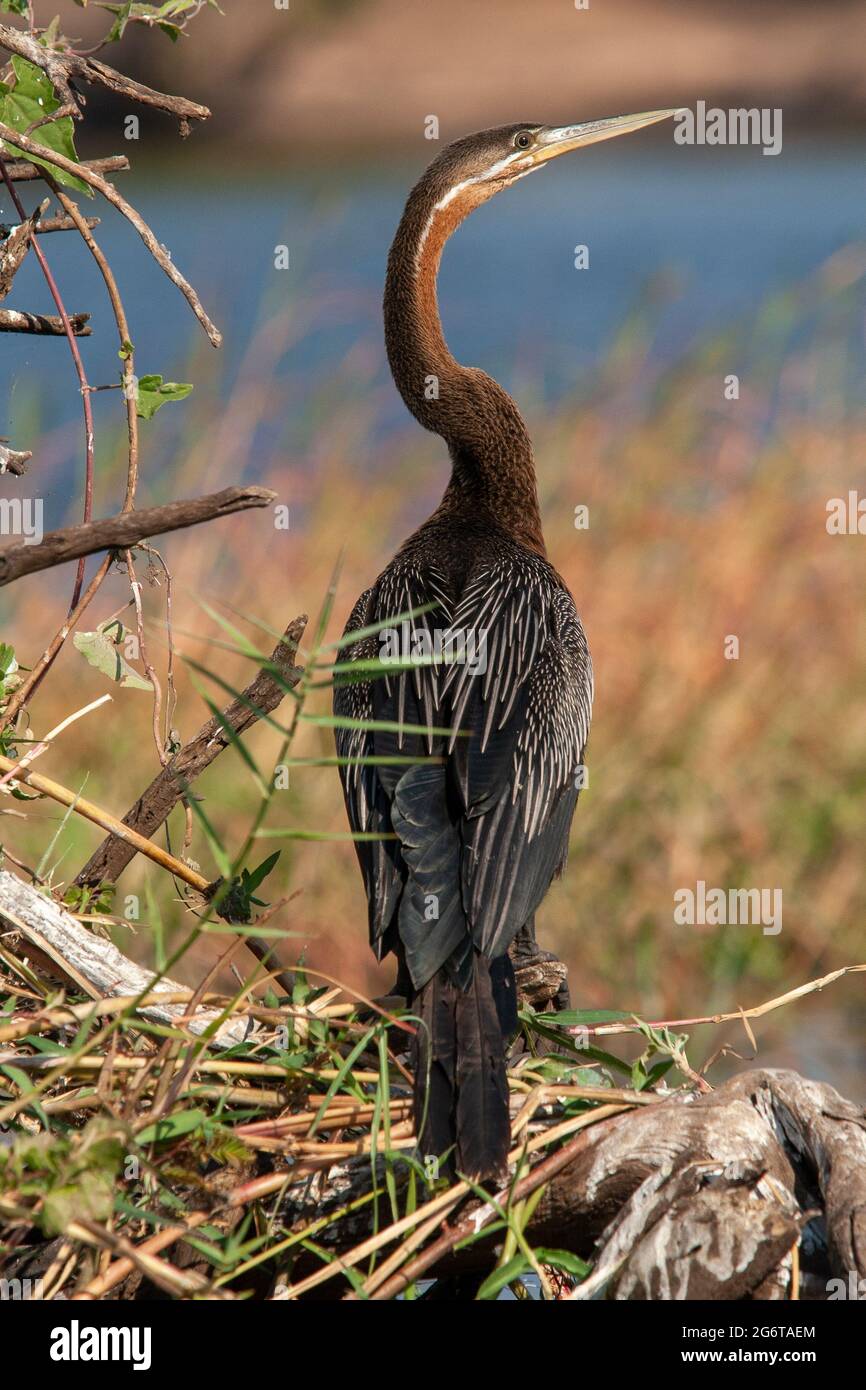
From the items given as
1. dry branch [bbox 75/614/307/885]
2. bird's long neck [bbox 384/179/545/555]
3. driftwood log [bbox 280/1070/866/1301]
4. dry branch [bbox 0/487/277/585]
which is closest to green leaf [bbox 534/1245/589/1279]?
driftwood log [bbox 280/1070/866/1301]

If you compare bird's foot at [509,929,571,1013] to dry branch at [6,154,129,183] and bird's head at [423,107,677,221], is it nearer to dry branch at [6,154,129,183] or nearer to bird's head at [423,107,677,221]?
dry branch at [6,154,129,183]

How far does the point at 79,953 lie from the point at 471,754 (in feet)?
2.38

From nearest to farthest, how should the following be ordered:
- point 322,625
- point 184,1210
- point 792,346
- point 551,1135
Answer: point 322,625
point 184,1210
point 551,1135
point 792,346

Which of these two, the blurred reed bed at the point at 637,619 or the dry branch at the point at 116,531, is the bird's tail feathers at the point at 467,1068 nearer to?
the dry branch at the point at 116,531

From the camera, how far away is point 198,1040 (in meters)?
1.65

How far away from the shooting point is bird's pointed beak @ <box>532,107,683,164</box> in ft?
11.8

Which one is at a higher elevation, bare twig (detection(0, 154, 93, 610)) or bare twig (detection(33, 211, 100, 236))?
bare twig (detection(33, 211, 100, 236))

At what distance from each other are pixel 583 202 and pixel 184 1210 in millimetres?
12292

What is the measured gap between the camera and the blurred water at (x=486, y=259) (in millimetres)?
6297

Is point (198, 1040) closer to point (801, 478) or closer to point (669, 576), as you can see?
point (669, 576)

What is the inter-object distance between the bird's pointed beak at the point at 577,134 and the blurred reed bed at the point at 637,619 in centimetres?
184

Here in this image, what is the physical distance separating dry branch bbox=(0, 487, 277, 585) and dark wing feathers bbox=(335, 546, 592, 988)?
452 millimetres
